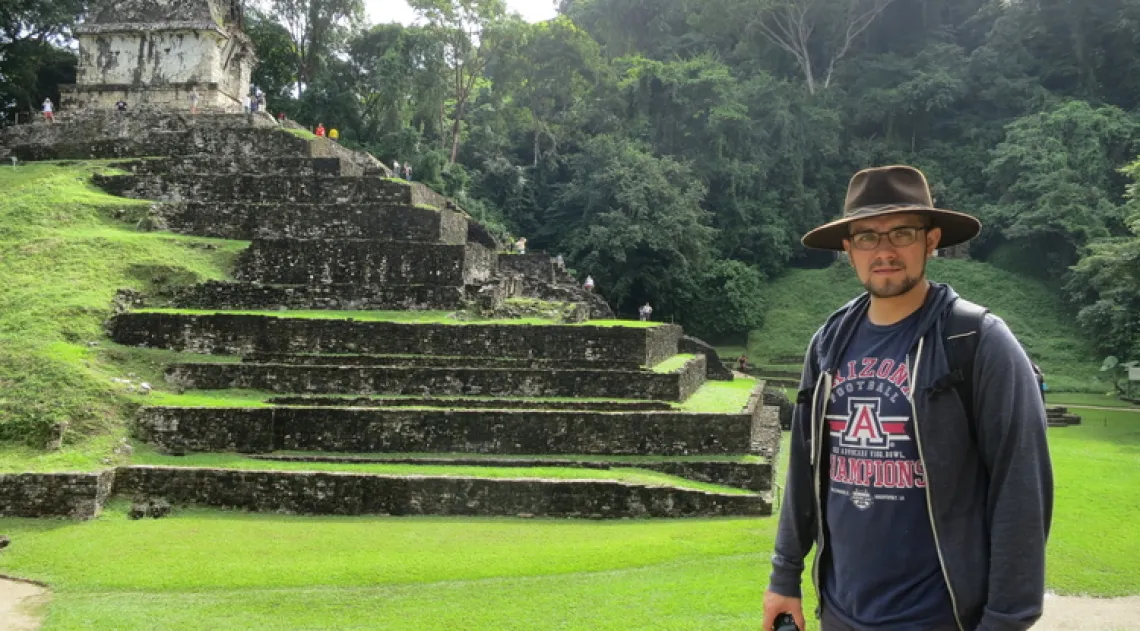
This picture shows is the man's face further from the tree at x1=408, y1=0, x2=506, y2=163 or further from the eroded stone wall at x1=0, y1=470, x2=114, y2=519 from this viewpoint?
the tree at x1=408, y1=0, x2=506, y2=163

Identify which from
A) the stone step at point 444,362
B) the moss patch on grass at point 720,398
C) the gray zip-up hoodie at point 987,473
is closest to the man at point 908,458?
the gray zip-up hoodie at point 987,473

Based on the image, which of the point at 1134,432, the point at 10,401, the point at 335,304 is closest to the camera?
the point at 10,401

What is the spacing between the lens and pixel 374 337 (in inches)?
494

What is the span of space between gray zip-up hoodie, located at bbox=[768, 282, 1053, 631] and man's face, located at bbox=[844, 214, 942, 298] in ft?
0.31

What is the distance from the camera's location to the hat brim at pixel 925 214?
2.48 metres

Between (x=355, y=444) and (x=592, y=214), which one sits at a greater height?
(x=592, y=214)

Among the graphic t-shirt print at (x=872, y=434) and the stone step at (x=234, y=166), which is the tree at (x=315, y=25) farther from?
the graphic t-shirt print at (x=872, y=434)

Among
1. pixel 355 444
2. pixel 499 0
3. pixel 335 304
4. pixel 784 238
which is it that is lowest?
pixel 355 444

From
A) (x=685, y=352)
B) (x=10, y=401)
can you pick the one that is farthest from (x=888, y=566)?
(x=685, y=352)

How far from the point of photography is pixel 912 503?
233cm

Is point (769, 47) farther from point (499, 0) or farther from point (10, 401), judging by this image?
point (10, 401)

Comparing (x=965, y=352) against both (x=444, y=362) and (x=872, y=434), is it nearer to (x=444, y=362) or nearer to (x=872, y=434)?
(x=872, y=434)

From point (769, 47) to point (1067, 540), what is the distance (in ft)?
99.8

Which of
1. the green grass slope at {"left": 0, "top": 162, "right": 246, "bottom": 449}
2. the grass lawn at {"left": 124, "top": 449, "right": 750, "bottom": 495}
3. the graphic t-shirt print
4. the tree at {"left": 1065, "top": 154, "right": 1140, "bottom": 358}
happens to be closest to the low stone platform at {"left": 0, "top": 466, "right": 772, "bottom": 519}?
the grass lawn at {"left": 124, "top": 449, "right": 750, "bottom": 495}
